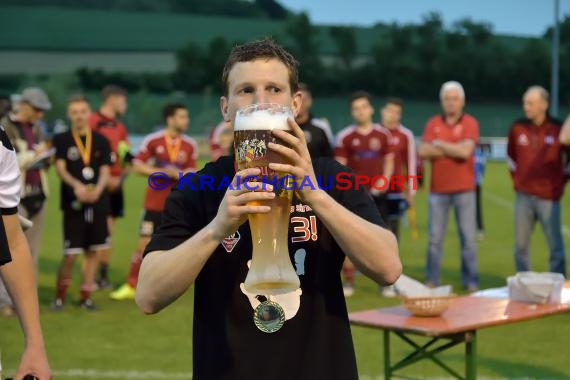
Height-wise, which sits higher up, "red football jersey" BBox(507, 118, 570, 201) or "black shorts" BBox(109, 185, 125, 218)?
"red football jersey" BBox(507, 118, 570, 201)

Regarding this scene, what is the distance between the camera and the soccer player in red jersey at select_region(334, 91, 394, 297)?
11.7m

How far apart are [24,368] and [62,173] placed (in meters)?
7.49

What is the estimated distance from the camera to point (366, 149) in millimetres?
11766

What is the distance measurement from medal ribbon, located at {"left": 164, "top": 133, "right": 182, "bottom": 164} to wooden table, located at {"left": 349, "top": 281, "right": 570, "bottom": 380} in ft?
19.1

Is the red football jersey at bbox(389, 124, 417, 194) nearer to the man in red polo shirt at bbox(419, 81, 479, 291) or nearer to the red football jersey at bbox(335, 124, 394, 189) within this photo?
the man in red polo shirt at bbox(419, 81, 479, 291)

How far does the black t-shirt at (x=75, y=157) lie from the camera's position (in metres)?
10.6

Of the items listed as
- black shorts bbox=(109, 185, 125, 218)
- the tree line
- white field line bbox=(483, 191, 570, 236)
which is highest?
the tree line

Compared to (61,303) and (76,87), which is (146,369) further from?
(76,87)

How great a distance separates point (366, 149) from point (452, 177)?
41.9 inches

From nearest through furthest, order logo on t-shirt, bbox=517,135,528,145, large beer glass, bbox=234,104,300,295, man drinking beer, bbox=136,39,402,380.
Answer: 1. large beer glass, bbox=234,104,300,295
2. man drinking beer, bbox=136,39,402,380
3. logo on t-shirt, bbox=517,135,528,145

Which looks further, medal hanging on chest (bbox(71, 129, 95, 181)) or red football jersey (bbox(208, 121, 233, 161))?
red football jersey (bbox(208, 121, 233, 161))

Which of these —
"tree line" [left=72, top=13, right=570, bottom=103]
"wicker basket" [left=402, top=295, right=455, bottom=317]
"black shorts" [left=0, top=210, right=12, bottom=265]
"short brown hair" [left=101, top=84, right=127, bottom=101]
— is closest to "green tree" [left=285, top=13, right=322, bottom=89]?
"tree line" [left=72, top=13, right=570, bottom=103]

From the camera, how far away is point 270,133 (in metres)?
2.48

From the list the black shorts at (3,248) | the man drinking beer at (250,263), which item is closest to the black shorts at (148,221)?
the black shorts at (3,248)
